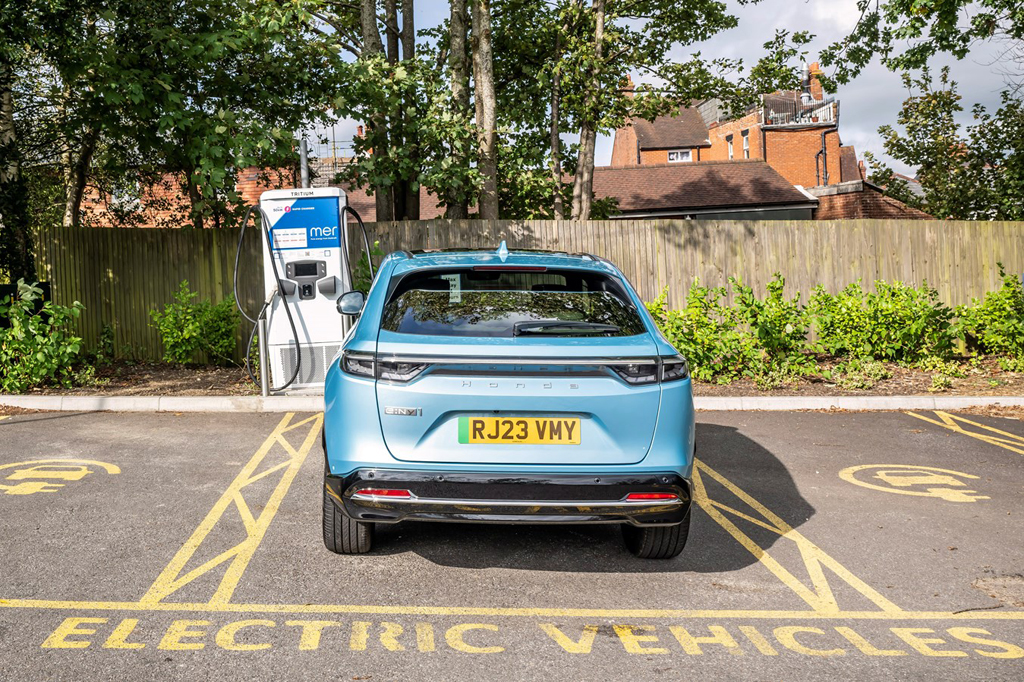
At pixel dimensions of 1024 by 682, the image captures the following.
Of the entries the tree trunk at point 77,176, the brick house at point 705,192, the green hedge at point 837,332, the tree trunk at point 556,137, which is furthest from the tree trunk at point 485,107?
the brick house at point 705,192

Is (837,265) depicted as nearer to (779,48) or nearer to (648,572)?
(779,48)

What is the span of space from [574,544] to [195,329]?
7.62 metres

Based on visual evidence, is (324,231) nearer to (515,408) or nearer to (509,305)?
(509,305)

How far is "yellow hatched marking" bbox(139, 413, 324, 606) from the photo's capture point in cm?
443

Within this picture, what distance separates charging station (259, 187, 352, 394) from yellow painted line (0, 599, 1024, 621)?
5.52 meters

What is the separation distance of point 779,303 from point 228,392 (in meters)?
6.60

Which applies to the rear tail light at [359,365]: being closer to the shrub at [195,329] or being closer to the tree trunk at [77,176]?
the shrub at [195,329]

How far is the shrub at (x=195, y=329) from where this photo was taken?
11.3 m

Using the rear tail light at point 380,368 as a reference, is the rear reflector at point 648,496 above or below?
below

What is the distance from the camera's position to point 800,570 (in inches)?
190

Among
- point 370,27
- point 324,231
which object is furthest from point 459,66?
point 324,231

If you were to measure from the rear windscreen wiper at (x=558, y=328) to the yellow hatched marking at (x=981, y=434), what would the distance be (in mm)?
5293

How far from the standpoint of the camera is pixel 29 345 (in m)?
9.77

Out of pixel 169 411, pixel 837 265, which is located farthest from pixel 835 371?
pixel 169 411
